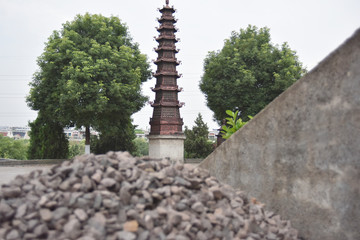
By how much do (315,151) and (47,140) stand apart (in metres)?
22.4

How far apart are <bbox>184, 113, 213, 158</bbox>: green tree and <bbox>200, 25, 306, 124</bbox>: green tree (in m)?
2.46

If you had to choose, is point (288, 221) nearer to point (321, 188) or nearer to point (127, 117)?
point (321, 188)

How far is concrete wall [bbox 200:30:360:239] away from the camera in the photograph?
2.89 metres

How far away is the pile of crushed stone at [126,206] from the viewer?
7.93 ft

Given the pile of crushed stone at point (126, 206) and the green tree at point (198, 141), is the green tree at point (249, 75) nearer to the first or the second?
the green tree at point (198, 141)

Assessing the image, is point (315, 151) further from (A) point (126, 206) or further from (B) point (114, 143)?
(B) point (114, 143)

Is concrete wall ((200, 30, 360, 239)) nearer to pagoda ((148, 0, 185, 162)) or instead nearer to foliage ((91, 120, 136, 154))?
pagoda ((148, 0, 185, 162))

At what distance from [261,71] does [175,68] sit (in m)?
7.27

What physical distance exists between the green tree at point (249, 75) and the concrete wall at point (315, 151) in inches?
880

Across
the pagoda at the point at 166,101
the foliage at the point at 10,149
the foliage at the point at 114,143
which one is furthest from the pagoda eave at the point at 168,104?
the foliage at the point at 10,149

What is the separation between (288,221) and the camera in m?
3.31

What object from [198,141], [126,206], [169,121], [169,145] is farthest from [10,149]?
[126,206]

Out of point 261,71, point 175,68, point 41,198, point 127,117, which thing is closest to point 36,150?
point 127,117

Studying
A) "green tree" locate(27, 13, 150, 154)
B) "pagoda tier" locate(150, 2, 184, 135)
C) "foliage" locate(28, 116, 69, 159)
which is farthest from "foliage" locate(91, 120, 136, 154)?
"green tree" locate(27, 13, 150, 154)
